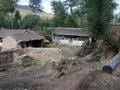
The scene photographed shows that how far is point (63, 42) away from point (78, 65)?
2694 centimetres

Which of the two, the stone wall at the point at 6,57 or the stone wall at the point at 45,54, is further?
the stone wall at the point at 45,54

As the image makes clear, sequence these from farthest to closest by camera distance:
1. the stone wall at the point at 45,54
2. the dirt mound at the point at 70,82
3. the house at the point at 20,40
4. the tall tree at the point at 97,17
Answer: the house at the point at 20,40 < the tall tree at the point at 97,17 < the stone wall at the point at 45,54 < the dirt mound at the point at 70,82

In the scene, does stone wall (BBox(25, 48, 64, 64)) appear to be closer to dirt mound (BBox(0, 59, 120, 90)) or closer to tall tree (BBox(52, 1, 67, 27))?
dirt mound (BBox(0, 59, 120, 90))

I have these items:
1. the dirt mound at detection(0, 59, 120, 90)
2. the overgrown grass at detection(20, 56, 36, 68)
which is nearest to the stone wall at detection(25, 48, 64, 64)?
the overgrown grass at detection(20, 56, 36, 68)

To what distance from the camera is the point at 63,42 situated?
45688 mm

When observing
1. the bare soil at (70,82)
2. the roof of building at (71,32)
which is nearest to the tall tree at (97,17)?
the roof of building at (71,32)

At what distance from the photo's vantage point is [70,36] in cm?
4484

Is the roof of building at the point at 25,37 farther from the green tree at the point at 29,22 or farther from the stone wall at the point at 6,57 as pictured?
the green tree at the point at 29,22

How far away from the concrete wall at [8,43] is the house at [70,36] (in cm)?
1176

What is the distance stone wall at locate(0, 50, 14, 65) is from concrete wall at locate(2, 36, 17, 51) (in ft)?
32.5

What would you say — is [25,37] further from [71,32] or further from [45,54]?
[45,54]

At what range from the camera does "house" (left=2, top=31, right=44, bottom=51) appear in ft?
115

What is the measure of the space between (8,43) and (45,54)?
1203 centimetres

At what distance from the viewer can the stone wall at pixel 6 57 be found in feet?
79.9
